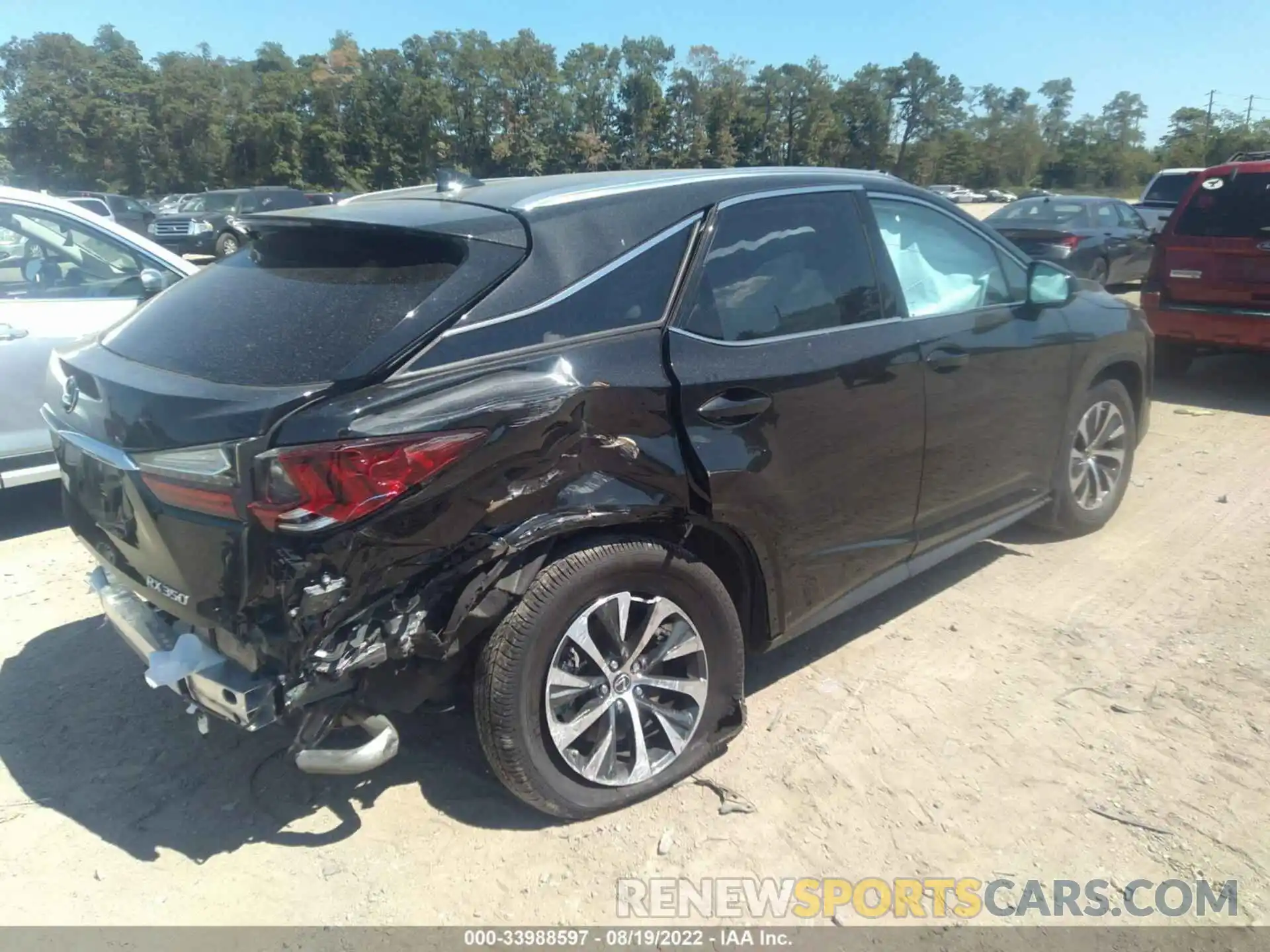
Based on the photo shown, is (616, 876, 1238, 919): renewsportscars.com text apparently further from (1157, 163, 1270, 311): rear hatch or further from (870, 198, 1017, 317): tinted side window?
(1157, 163, 1270, 311): rear hatch

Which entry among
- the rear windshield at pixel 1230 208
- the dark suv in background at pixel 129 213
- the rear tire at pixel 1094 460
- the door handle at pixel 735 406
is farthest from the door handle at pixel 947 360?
the dark suv in background at pixel 129 213

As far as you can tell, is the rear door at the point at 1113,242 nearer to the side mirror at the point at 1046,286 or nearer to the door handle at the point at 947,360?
the side mirror at the point at 1046,286

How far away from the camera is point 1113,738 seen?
3.43 metres

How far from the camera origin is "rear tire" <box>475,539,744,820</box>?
8.98ft

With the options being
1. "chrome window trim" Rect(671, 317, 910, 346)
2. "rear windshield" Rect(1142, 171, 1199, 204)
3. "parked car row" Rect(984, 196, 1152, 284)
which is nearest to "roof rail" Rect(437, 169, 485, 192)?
"chrome window trim" Rect(671, 317, 910, 346)

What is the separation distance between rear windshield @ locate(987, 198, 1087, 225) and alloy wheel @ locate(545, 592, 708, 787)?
12.6 meters

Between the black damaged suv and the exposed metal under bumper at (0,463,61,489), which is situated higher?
the black damaged suv

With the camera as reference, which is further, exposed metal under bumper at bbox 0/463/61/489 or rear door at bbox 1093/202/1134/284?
rear door at bbox 1093/202/1134/284

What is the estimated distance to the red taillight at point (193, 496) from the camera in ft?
8.28

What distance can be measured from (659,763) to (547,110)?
71.7m

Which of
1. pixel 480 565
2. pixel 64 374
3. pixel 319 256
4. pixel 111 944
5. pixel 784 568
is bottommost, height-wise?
pixel 111 944

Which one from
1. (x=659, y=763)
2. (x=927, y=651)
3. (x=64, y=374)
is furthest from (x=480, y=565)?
(x=927, y=651)

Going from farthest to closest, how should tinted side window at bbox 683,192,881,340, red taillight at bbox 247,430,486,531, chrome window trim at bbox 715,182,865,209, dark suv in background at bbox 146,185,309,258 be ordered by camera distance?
1. dark suv in background at bbox 146,185,309,258
2. chrome window trim at bbox 715,182,865,209
3. tinted side window at bbox 683,192,881,340
4. red taillight at bbox 247,430,486,531

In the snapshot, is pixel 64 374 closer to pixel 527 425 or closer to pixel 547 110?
pixel 527 425
